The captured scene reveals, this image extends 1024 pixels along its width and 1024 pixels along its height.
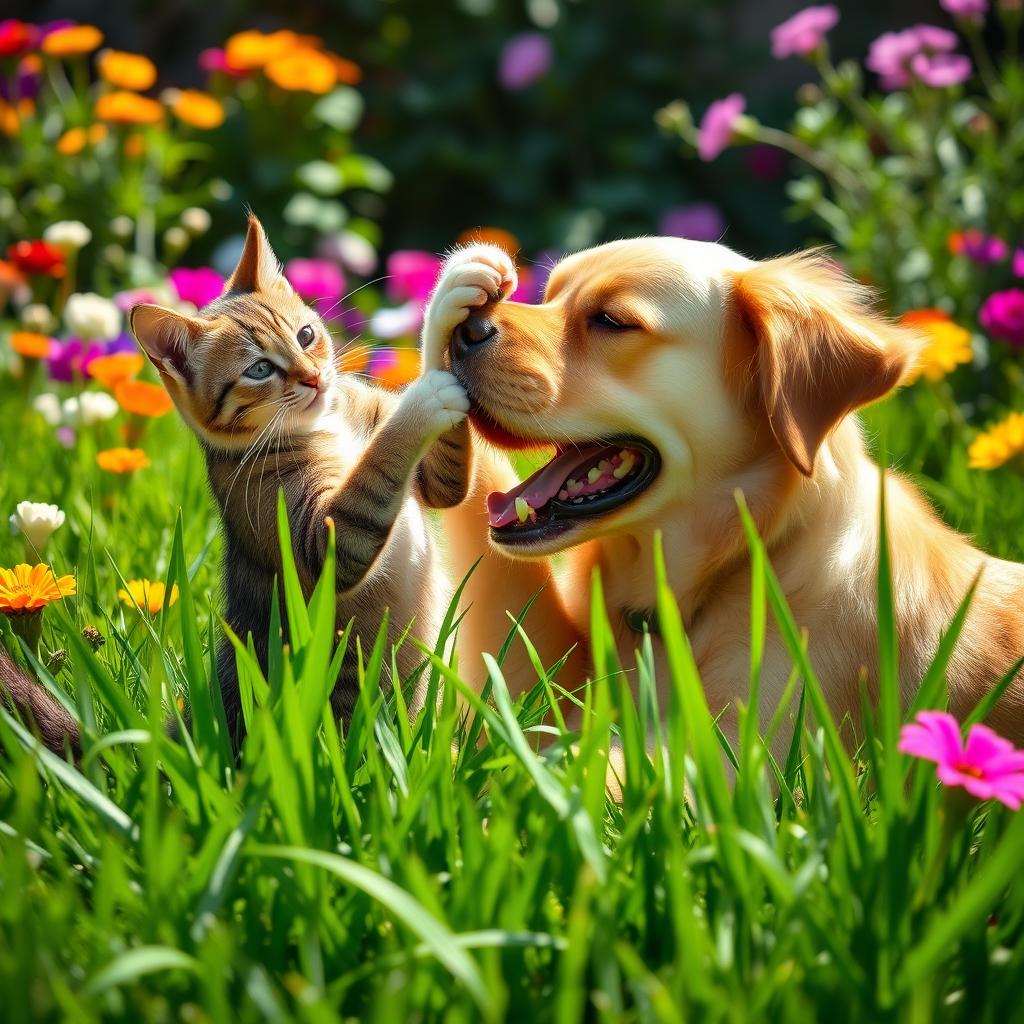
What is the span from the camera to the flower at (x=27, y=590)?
77.8 inches

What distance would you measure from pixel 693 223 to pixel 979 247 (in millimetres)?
2192

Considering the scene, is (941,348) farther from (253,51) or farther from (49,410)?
(253,51)

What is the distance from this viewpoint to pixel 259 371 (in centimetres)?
239

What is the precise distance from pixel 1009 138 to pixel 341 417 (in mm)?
2853

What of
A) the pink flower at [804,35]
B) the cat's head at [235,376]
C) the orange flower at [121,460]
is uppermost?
the pink flower at [804,35]

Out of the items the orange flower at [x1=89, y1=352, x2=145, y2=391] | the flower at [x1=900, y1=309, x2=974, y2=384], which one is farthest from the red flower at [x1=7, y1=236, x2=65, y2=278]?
the flower at [x1=900, y1=309, x2=974, y2=384]

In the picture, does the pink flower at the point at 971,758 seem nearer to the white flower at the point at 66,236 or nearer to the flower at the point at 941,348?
the flower at the point at 941,348

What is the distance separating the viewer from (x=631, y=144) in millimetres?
6379

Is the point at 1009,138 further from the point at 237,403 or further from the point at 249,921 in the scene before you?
the point at 249,921

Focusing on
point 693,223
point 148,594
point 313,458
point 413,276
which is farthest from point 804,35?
point 148,594

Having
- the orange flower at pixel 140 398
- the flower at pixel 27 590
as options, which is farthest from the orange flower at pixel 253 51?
the flower at pixel 27 590

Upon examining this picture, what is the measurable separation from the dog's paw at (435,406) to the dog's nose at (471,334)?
4.3 inches

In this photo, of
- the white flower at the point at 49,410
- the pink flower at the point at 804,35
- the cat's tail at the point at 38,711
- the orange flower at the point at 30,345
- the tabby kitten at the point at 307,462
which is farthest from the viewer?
the pink flower at the point at 804,35

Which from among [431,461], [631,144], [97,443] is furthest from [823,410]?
[631,144]
